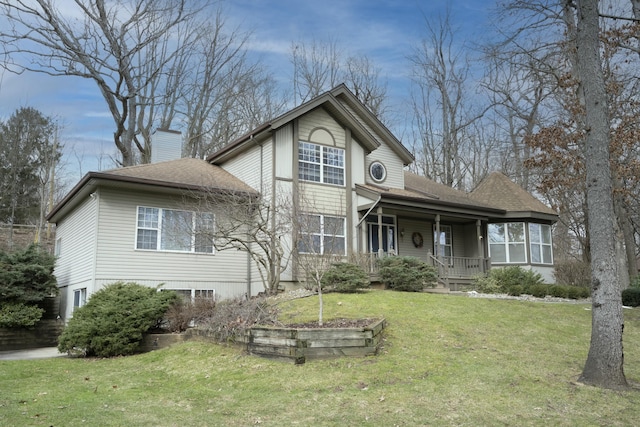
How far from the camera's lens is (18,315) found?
15.6 meters

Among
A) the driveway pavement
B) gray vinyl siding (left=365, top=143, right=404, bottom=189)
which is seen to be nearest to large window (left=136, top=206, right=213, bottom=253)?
the driveway pavement

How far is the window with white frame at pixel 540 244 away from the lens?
2280cm

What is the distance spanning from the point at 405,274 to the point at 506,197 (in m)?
9.48

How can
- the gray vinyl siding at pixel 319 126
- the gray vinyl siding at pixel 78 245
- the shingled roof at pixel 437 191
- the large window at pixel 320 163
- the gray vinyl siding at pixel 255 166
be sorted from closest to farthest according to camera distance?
the gray vinyl siding at pixel 78 245, the gray vinyl siding at pixel 255 166, the large window at pixel 320 163, the gray vinyl siding at pixel 319 126, the shingled roof at pixel 437 191

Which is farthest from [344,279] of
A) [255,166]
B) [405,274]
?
[255,166]

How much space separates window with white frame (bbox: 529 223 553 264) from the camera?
2280 centimetres

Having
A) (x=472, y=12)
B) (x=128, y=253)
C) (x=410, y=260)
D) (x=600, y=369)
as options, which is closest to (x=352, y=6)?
(x=472, y=12)

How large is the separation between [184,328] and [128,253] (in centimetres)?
467

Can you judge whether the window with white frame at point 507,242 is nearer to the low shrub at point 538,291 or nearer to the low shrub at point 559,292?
the low shrub at point 559,292

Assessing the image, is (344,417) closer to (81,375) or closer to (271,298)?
(81,375)

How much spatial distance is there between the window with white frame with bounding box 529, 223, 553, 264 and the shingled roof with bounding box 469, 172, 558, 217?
0.75 m

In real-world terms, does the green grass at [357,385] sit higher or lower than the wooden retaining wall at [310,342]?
lower

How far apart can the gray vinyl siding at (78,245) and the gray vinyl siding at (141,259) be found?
17.0 inches

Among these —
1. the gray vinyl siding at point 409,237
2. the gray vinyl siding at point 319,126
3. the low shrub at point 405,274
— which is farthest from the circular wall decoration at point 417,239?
the gray vinyl siding at point 319,126
